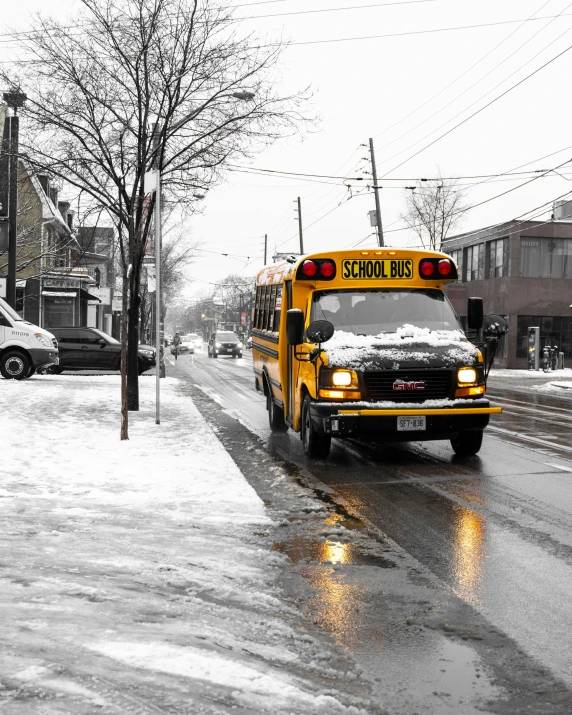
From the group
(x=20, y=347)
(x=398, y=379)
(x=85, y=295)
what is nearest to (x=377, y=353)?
(x=398, y=379)

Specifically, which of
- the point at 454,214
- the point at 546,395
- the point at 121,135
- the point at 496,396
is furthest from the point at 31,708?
the point at 454,214

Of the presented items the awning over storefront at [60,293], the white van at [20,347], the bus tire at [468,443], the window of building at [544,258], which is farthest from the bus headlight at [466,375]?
the awning over storefront at [60,293]

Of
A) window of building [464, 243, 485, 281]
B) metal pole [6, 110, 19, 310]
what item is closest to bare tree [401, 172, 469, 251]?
window of building [464, 243, 485, 281]

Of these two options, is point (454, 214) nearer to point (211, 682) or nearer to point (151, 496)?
point (151, 496)

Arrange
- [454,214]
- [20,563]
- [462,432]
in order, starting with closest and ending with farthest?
[20,563] < [462,432] < [454,214]

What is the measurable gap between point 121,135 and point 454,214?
4561 cm

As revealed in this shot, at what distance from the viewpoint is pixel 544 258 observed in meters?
45.9

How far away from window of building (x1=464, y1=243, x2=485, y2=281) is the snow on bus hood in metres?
40.9

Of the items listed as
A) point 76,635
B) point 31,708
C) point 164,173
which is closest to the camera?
point 31,708

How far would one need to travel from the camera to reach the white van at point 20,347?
880 inches

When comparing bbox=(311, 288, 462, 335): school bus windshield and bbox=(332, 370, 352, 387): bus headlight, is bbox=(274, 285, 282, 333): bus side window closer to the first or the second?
bbox=(311, 288, 462, 335): school bus windshield

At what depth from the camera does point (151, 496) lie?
25.5 ft

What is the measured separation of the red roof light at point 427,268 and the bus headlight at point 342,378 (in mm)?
2075

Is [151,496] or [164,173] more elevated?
[164,173]
